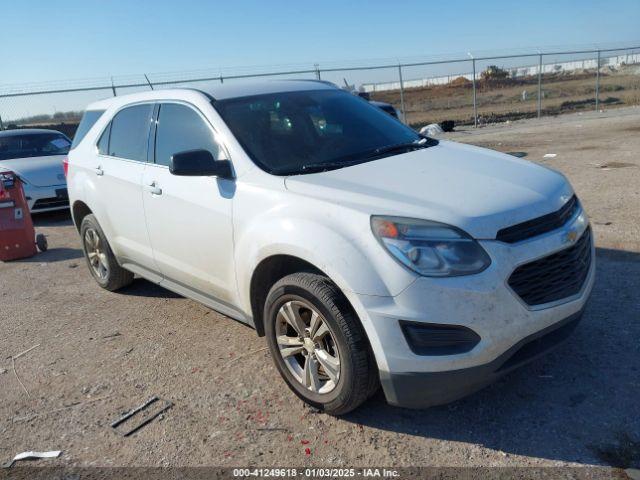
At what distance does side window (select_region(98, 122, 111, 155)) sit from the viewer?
17.1 feet

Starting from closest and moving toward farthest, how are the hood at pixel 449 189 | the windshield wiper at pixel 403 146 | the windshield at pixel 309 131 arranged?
the hood at pixel 449 189, the windshield at pixel 309 131, the windshield wiper at pixel 403 146

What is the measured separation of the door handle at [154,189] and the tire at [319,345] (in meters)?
1.40

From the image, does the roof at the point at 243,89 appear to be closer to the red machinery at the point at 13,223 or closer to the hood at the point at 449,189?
the hood at the point at 449,189

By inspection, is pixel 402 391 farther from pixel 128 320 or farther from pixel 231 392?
pixel 128 320

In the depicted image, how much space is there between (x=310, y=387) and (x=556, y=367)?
4.94 feet

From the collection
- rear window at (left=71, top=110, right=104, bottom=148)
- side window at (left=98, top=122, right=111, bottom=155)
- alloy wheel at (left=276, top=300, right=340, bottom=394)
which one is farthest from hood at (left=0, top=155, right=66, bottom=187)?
alloy wheel at (left=276, top=300, right=340, bottom=394)

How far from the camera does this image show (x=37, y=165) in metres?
9.51

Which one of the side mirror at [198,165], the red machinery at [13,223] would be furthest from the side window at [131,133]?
the red machinery at [13,223]

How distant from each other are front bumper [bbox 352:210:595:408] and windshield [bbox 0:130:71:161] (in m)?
9.29

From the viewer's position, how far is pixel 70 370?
164 inches

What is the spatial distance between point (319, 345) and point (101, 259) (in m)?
3.29

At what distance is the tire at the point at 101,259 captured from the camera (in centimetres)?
545

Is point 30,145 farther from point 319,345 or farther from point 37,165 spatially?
point 319,345

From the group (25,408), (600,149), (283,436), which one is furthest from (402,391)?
(600,149)
